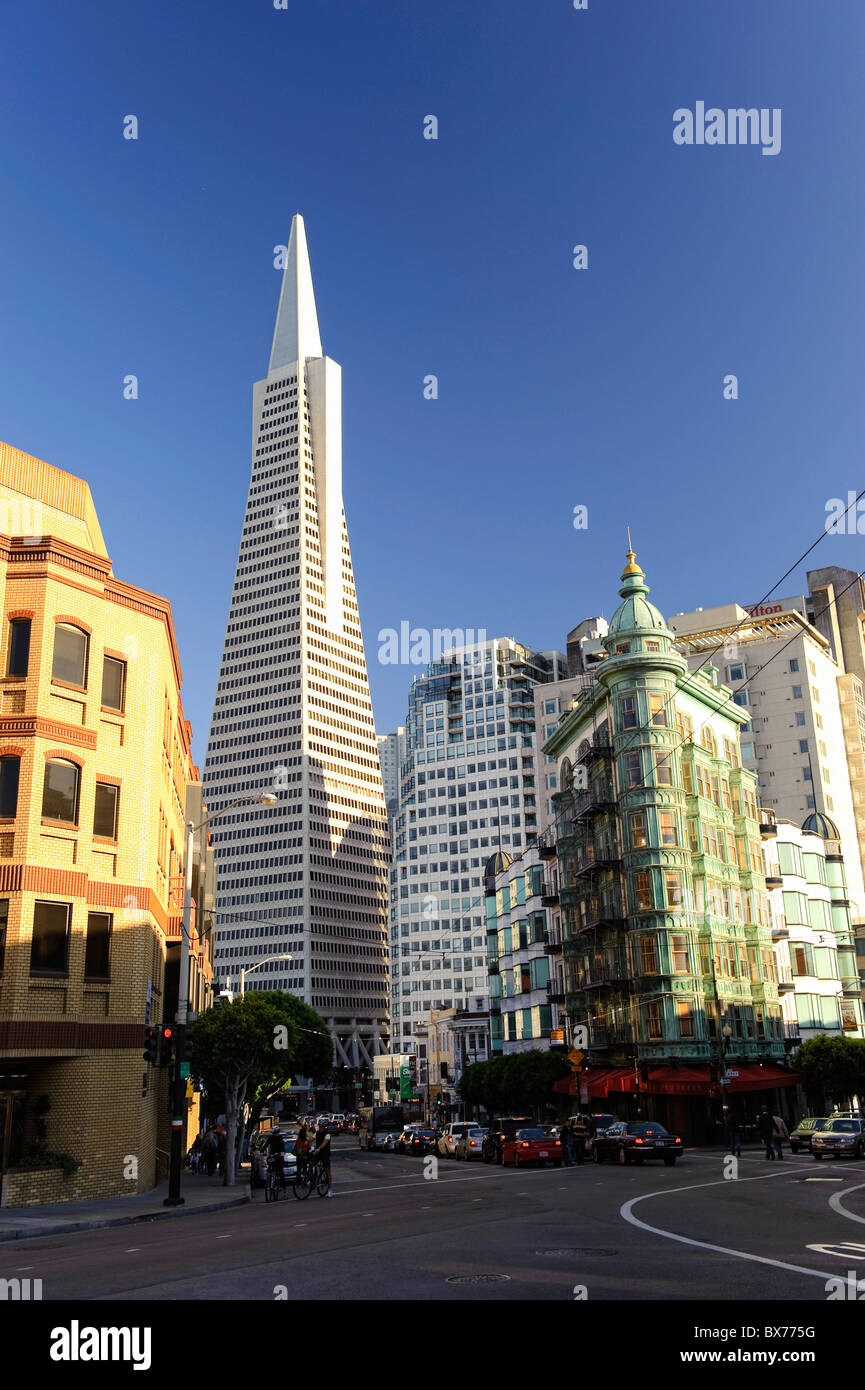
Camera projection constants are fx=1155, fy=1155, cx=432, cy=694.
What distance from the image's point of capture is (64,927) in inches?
1190

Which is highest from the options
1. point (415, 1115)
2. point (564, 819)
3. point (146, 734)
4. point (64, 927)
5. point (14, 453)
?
point (14, 453)

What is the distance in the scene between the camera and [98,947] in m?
31.1

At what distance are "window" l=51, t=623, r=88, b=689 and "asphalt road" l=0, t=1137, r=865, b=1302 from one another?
1431 cm

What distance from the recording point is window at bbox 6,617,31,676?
1217 inches

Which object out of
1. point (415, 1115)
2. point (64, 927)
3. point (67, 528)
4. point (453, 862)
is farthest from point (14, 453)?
point (453, 862)

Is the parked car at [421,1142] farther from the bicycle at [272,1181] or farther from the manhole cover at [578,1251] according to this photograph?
the manhole cover at [578,1251]

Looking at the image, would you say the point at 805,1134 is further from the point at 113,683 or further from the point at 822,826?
the point at 822,826

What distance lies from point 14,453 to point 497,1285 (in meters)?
31.2

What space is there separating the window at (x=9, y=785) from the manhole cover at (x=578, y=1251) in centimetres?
2000

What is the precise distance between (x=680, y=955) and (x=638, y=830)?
21.7 feet

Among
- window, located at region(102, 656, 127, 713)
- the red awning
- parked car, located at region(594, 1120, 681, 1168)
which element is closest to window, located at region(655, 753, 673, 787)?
the red awning

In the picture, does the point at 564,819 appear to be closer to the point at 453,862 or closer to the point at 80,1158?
the point at 80,1158

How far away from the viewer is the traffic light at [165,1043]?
90.6ft

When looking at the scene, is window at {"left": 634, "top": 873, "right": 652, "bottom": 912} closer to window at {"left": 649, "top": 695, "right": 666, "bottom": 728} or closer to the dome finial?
window at {"left": 649, "top": 695, "right": 666, "bottom": 728}
